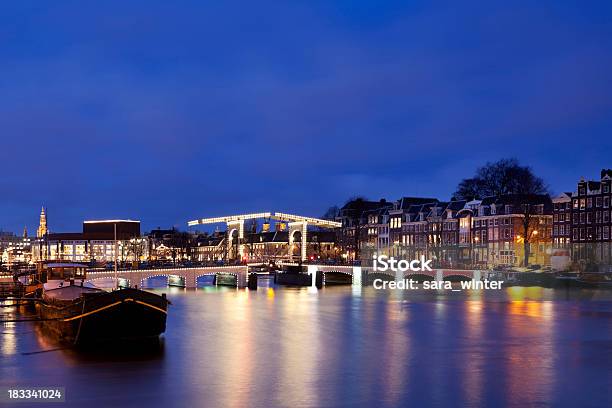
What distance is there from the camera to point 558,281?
251 ft

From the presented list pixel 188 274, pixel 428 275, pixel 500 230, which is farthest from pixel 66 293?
pixel 500 230

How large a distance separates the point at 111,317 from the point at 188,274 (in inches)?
2086

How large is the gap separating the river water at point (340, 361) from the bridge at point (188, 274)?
88.4 ft

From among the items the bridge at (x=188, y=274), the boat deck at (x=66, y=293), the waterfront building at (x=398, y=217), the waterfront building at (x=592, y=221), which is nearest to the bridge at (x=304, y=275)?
the bridge at (x=188, y=274)

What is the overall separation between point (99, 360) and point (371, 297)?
134 feet

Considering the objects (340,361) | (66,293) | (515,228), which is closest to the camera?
(340,361)

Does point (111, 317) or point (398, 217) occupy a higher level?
point (398, 217)

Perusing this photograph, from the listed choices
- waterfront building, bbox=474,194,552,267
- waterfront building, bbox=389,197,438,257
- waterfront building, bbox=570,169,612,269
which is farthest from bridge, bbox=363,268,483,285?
waterfront building, bbox=389,197,438,257

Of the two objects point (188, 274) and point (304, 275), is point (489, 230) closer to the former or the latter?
point (304, 275)

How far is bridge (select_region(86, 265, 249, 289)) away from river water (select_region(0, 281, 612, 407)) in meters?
27.0

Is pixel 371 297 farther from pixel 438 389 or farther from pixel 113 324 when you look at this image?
pixel 438 389

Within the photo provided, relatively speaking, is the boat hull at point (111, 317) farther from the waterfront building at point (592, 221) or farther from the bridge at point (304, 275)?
the waterfront building at point (592, 221)

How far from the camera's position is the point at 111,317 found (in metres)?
33.7

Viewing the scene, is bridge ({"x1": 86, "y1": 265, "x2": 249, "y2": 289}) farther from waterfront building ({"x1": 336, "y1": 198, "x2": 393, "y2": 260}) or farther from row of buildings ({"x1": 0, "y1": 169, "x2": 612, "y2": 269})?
waterfront building ({"x1": 336, "y1": 198, "x2": 393, "y2": 260})
